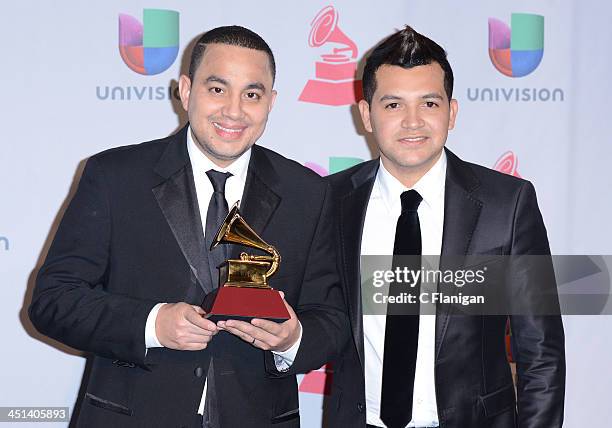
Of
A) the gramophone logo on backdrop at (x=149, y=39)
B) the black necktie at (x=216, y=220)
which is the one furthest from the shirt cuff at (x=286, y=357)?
the gramophone logo on backdrop at (x=149, y=39)

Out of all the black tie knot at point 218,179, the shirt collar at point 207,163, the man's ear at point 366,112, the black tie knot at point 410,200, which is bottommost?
the black tie knot at point 410,200

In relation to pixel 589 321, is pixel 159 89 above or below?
above

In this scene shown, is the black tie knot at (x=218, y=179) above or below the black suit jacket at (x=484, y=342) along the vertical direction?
A: above

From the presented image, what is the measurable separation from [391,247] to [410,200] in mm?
185

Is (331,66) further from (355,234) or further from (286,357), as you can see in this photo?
(286,357)

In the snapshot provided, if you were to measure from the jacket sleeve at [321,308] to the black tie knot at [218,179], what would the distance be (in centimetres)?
37

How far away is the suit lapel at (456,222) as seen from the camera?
2.90 metres

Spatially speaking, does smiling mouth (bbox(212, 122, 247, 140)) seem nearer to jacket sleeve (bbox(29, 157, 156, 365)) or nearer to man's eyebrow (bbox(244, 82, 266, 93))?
man's eyebrow (bbox(244, 82, 266, 93))

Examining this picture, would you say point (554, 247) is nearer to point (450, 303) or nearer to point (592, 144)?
point (592, 144)

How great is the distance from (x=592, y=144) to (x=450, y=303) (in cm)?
174

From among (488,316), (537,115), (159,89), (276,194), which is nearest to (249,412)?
(276,194)

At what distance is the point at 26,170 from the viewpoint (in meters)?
4.07

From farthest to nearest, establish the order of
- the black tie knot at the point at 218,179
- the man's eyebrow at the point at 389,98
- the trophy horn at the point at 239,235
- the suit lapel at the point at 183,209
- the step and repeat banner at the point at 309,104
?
the step and repeat banner at the point at 309,104, the man's eyebrow at the point at 389,98, the black tie knot at the point at 218,179, the suit lapel at the point at 183,209, the trophy horn at the point at 239,235

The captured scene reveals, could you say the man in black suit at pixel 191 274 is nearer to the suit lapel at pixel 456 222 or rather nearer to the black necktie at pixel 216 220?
the black necktie at pixel 216 220
